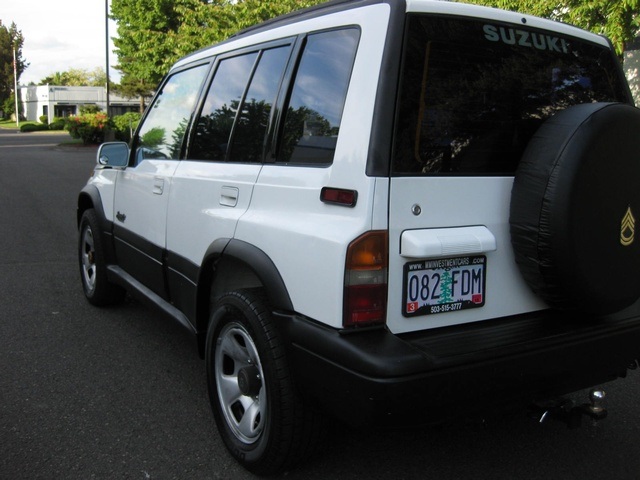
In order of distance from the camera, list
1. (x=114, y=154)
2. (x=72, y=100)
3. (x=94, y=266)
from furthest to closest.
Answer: (x=72, y=100), (x=94, y=266), (x=114, y=154)

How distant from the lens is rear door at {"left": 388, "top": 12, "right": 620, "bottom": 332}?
7.74ft

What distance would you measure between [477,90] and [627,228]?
841 millimetres

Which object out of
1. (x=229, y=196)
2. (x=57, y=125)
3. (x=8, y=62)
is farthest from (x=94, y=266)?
(x=8, y=62)

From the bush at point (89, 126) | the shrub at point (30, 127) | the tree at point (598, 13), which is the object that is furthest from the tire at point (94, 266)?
the shrub at point (30, 127)

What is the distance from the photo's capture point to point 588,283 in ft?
8.16

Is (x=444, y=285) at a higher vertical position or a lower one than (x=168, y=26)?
lower

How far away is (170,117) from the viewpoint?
408cm

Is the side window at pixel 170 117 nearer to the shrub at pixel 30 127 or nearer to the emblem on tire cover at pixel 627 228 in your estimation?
the emblem on tire cover at pixel 627 228

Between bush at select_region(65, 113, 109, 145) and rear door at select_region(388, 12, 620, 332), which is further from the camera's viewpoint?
bush at select_region(65, 113, 109, 145)

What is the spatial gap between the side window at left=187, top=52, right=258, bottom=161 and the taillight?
1263mm

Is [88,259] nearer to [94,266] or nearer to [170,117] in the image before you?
[94,266]

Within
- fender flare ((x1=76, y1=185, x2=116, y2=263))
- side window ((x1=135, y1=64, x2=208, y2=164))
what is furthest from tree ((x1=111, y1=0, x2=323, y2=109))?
side window ((x1=135, y1=64, x2=208, y2=164))

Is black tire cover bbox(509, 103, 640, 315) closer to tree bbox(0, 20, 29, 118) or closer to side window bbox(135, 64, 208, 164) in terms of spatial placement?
side window bbox(135, 64, 208, 164)

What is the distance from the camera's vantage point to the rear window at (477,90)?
2.41m
